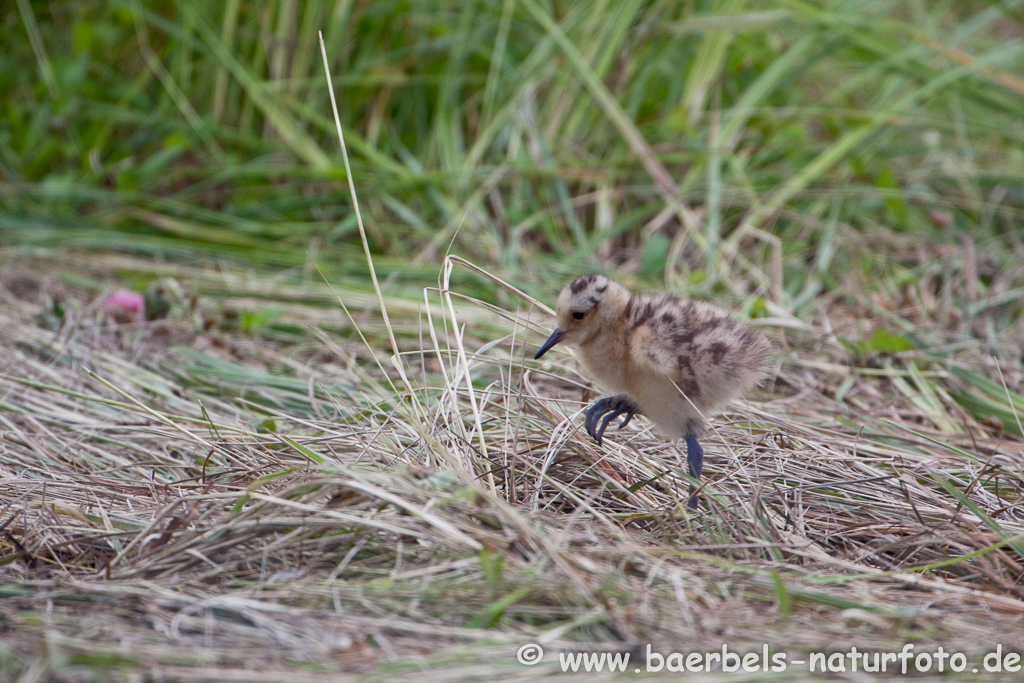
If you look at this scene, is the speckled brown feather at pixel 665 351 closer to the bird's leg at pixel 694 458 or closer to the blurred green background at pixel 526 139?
the bird's leg at pixel 694 458

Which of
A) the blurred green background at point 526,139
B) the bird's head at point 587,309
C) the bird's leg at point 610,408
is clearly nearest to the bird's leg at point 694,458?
the bird's leg at point 610,408

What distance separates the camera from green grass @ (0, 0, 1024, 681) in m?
1.59

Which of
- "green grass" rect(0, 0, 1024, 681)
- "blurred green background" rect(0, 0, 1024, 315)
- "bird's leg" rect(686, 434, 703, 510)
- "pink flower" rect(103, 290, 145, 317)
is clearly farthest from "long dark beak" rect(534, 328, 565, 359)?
"pink flower" rect(103, 290, 145, 317)

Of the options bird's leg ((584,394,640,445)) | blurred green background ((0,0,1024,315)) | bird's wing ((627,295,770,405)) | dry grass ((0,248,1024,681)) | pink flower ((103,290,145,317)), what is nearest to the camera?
dry grass ((0,248,1024,681))

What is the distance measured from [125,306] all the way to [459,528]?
2032mm

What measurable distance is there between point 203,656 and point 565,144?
336cm

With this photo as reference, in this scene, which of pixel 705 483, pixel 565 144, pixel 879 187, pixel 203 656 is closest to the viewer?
pixel 203 656

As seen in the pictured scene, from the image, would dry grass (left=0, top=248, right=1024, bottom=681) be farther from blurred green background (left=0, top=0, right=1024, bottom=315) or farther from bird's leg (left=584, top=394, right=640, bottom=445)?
blurred green background (left=0, top=0, right=1024, bottom=315)

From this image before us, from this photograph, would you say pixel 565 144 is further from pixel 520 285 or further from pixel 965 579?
pixel 965 579

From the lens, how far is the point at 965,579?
1779 millimetres

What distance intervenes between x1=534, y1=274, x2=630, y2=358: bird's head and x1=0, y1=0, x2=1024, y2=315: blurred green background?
135cm


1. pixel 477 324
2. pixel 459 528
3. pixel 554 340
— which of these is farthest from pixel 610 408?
pixel 477 324

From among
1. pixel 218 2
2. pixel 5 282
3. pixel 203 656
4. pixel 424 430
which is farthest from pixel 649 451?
pixel 218 2

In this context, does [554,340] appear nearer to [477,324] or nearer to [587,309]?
[587,309]
